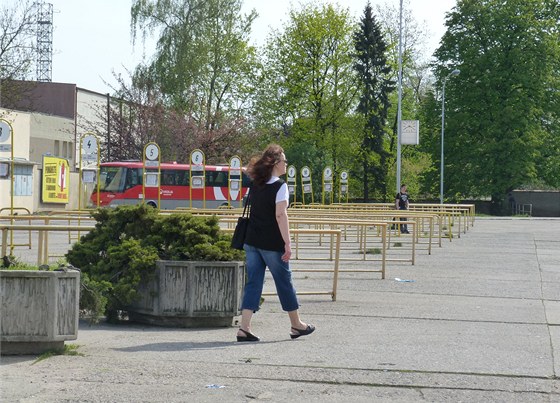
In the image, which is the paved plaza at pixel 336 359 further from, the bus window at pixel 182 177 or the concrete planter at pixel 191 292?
the bus window at pixel 182 177

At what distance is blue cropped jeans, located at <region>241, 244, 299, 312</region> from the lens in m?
9.98

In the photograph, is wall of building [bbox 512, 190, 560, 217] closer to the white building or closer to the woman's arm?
the white building

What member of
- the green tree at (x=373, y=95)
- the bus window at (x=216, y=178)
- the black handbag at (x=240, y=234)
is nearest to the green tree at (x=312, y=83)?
the green tree at (x=373, y=95)

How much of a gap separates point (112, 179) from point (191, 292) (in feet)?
173

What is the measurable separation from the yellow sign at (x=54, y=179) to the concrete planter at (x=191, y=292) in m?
44.9

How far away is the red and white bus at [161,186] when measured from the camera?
62.3 meters

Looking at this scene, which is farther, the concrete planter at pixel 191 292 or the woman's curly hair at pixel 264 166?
the concrete planter at pixel 191 292

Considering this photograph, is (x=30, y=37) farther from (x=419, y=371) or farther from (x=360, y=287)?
(x=419, y=371)

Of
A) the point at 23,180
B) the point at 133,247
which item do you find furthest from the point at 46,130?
the point at 133,247

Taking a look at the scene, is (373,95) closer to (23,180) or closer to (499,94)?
(499,94)

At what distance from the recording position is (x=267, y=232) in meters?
9.99

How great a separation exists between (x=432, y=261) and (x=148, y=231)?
41.0ft

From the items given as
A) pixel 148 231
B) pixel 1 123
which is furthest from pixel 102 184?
pixel 148 231

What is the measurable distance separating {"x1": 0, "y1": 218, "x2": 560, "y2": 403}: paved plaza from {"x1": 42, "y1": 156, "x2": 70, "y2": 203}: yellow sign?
4220 cm
